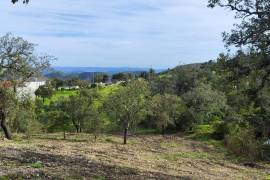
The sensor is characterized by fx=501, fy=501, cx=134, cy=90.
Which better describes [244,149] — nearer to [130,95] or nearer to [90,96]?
[130,95]

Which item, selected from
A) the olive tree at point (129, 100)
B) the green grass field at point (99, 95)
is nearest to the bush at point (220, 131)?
the green grass field at point (99, 95)

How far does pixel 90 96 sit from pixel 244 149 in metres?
40.4

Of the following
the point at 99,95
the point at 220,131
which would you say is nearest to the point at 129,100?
the point at 220,131

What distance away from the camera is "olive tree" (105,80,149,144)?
182 ft

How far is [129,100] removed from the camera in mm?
56156

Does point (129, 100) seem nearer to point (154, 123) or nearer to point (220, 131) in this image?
point (220, 131)

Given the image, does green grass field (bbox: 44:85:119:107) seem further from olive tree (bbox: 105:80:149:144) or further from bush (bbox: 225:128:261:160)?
bush (bbox: 225:128:261:160)

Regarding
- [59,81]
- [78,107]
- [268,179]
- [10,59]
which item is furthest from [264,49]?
[59,81]

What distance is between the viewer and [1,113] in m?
48.9

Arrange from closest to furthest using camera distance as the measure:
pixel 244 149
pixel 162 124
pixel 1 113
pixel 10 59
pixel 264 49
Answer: pixel 264 49 → pixel 244 149 → pixel 10 59 → pixel 1 113 → pixel 162 124

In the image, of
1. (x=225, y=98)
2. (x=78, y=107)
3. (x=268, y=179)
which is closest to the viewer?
(x=268, y=179)

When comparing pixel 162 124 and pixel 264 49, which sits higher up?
pixel 264 49

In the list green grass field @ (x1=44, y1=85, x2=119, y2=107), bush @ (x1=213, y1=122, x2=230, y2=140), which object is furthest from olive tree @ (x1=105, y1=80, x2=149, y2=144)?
bush @ (x1=213, y1=122, x2=230, y2=140)

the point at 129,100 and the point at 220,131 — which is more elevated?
the point at 129,100
